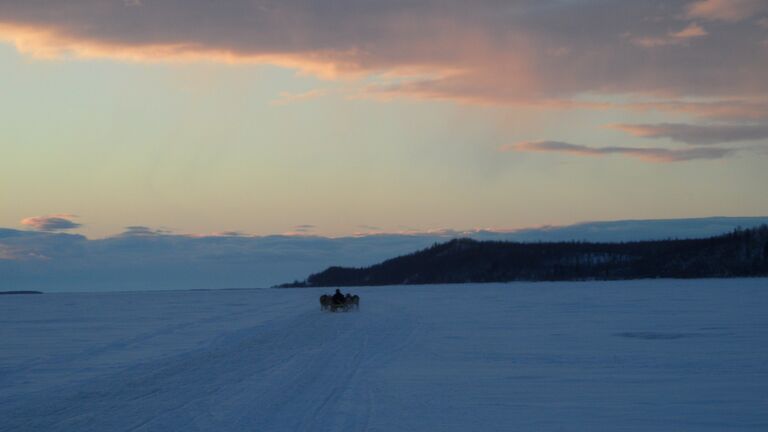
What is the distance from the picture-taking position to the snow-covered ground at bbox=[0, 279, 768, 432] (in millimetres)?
10414

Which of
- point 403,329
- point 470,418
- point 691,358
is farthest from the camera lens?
point 403,329

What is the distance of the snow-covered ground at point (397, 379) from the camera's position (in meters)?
10.4

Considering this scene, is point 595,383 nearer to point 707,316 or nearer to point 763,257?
point 707,316

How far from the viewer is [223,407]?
11.3 m

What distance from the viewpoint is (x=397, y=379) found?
14023 mm

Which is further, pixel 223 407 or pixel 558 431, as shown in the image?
pixel 223 407

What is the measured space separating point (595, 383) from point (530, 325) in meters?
13.2

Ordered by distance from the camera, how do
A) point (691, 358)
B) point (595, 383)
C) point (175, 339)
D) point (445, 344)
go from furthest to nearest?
point (175, 339) < point (445, 344) < point (691, 358) < point (595, 383)

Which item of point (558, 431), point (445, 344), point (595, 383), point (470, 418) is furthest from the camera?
point (445, 344)

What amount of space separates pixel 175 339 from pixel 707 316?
633 inches

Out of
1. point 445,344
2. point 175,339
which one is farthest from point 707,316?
point 175,339

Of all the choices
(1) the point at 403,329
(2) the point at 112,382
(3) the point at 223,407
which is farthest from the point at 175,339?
(3) the point at 223,407

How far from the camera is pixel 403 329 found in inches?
1014

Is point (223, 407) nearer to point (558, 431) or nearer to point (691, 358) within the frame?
point (558, 431)
